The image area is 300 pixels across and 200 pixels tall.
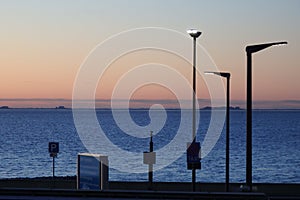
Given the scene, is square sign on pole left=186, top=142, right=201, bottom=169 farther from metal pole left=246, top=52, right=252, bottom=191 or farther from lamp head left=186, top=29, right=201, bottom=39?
metal pole left=246, top=52, right=252, bottom=191

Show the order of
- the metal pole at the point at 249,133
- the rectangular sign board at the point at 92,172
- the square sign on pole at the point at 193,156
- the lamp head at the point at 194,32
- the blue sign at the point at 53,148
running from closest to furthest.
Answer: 1. the metal pole at the point at 249,133
2. the rectangular sign board at the point at 92,172
3. the square sign on pole at the point at 193,156
4. the lamp head at the point at 194,32
5. the blue sign at the point at 53,148

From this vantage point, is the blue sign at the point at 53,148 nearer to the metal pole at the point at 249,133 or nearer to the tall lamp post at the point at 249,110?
the tall lamp post at the point at 249,110

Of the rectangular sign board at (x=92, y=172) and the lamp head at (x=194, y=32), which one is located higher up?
the lamp head at (x=194, y=32)

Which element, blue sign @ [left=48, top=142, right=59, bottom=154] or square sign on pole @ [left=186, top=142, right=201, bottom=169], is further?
blue sign @ [left=48, top=142, right=59, bottom=154]

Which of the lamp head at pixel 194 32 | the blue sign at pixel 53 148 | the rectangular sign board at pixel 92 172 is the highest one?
the lamp head at pixel 194 32

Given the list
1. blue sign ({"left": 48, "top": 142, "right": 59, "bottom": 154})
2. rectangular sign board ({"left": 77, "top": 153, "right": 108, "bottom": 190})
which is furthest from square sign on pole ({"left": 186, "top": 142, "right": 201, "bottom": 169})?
blue sign ({"left": 48, "top": 142, "right": 59, "bottom": 154})

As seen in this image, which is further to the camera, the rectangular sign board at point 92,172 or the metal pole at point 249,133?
the rectangular sign board at point 92,172

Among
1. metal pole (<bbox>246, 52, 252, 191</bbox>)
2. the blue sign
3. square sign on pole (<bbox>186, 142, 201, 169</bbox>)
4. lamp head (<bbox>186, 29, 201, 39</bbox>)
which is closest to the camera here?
metal pole (<bbox>246, 52, 252, 191</bbox>)

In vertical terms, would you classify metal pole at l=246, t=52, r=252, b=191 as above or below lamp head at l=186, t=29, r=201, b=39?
below

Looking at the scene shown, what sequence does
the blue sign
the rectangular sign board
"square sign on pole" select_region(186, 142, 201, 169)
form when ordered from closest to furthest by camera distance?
the rectangular sign board → "square sign on pole" select_region(186, 142, 201, 169) → the blue sign

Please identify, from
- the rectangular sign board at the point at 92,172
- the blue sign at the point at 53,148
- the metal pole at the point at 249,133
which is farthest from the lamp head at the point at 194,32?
the blue sign at the point at 53,148

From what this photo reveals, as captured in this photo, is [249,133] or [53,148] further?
[53,148]

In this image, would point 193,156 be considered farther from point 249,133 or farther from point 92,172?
point 249,133

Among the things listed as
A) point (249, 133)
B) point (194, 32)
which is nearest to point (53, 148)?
point (194, 32)
